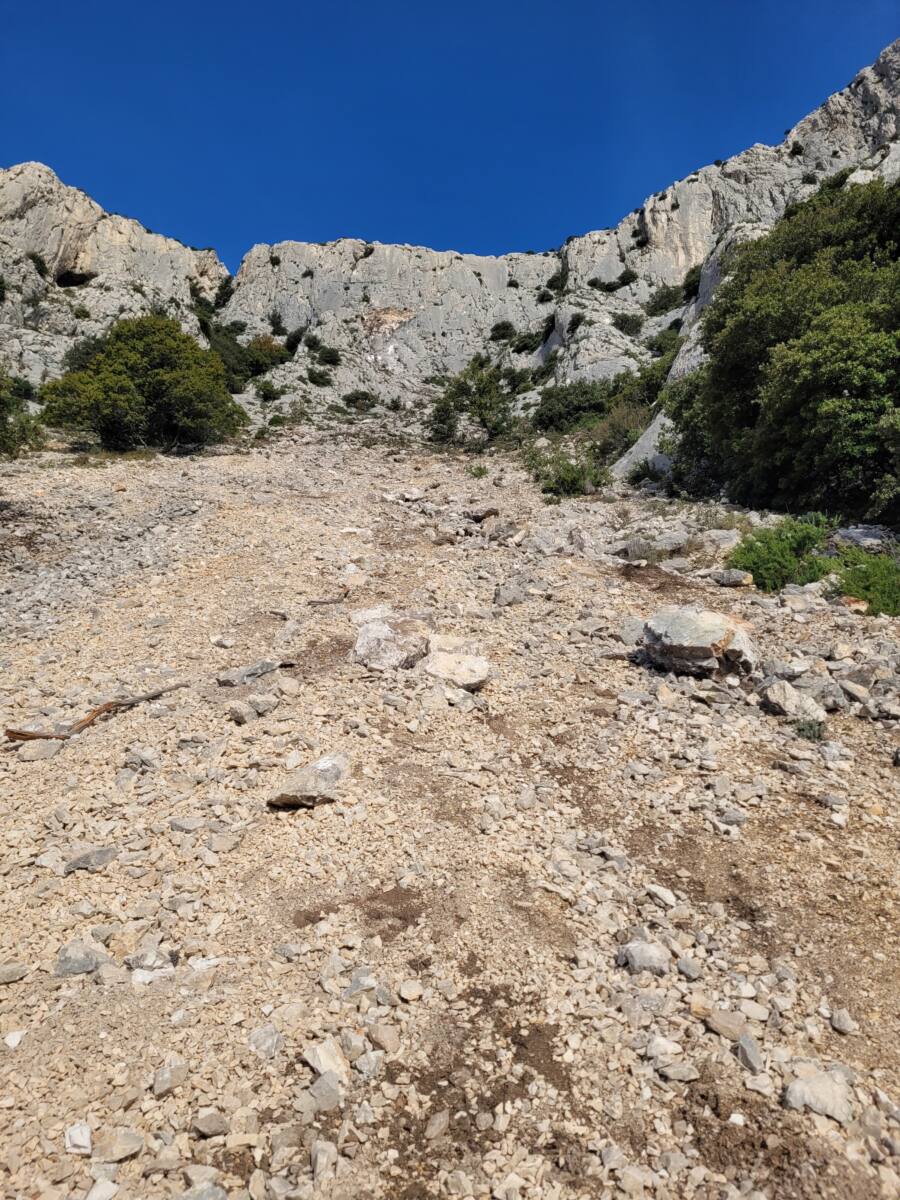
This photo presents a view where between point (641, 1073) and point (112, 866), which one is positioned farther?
point (112, 866)

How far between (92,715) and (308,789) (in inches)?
135

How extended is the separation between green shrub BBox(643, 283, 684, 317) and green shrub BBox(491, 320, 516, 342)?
1214cm

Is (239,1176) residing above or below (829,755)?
below

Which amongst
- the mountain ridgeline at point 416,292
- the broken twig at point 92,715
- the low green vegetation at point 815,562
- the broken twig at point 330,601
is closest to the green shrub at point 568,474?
the low green vegetation at point 815,562

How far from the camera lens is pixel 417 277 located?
56562 mm

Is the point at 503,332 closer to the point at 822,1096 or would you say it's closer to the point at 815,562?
the point at 815,562

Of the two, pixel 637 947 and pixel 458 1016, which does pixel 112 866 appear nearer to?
pixel 458 1016

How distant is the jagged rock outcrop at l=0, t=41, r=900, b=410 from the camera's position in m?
40.5

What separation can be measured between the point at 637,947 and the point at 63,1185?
3.46 meters

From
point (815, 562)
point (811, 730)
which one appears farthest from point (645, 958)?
point (815, 562)

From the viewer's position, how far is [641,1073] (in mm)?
3301

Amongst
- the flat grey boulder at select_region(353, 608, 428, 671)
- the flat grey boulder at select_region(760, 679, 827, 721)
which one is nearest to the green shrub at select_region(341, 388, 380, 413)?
the flat grey boulder at select_region(353, 608, 428, 671)

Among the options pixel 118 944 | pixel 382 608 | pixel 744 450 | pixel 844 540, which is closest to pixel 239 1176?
pixel 118 944

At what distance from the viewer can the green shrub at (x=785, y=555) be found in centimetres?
993
